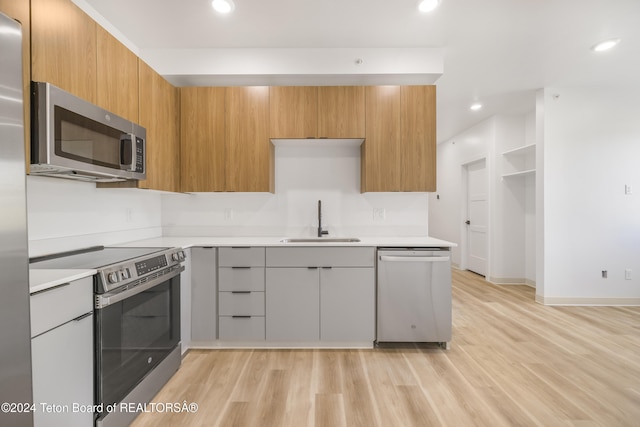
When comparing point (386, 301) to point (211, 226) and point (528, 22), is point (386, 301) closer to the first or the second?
point (211, 226)

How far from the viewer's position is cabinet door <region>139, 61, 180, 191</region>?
2262 millimetres

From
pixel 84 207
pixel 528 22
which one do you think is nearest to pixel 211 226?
pixel 84 207

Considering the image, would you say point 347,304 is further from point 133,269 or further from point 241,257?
point 133,269

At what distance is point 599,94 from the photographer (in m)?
3.58

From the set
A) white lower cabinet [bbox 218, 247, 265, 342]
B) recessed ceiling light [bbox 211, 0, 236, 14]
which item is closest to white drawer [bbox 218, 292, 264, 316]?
white lower cabinet [bbox 218, 247, 265, 342]

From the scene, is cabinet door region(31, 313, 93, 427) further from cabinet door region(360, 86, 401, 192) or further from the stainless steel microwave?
cabinet door region(360, 86, 401, 192)

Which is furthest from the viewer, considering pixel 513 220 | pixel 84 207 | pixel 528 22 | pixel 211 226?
pixel 513 220

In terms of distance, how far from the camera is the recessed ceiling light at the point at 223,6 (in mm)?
2080

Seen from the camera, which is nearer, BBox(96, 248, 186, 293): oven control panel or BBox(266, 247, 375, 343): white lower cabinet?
BBox(96, 248, 186, 293): oven control panel

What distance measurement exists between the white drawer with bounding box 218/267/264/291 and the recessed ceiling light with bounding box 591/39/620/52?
147 inches

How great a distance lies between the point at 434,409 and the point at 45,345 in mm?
2010

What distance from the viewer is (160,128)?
2457mm

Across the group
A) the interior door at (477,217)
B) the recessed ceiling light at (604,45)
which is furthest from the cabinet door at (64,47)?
the interior door at (477,217)

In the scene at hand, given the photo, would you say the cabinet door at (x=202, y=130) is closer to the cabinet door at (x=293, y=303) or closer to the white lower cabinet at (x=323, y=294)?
the white lower cabinet at (x=323, y=294)
